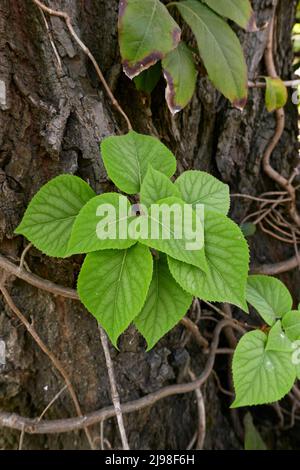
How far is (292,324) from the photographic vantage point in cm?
88

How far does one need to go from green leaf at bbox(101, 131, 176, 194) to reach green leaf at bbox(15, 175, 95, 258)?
6 cm

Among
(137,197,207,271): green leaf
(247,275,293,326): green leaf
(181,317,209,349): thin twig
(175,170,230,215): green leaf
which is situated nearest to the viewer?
(137,197,207,271): green leaf

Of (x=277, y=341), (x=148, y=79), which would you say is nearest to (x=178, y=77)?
(x=148, y=79)

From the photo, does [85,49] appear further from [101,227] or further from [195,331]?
[195,331]

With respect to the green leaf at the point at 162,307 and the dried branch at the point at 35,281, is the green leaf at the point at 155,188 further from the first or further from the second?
the dried branch at the point at 35,281

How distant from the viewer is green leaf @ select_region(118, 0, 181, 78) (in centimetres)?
74

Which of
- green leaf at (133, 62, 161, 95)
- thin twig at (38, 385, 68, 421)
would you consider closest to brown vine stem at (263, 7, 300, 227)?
green leaf at (133, 62, 161, 95)

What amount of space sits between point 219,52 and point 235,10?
90mm

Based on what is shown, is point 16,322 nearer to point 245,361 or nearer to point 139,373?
point 139,373

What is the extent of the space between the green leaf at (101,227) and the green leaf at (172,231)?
0.09 feet

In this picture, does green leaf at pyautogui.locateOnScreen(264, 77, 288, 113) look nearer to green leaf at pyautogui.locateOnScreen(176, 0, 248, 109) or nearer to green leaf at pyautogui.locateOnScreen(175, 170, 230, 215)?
green leaf at pyautogui.locateOnScreen(176, 0, 248, 109)

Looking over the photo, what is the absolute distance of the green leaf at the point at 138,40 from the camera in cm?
74

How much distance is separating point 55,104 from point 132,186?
0.20 metres

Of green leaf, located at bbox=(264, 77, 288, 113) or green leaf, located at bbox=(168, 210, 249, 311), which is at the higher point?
green leaf, located at bbox=(264, 77, 288, 113)
